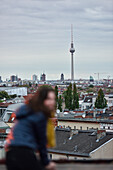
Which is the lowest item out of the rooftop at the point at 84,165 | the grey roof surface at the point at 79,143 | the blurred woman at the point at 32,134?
the grey roof surface at the point at 79,143

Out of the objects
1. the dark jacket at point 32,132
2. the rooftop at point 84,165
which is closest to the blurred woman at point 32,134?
the dark jacket at point 32,132

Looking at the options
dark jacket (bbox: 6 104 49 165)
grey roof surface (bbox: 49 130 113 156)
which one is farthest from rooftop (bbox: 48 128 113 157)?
dark jacket (bbox: 6 104 49 165)

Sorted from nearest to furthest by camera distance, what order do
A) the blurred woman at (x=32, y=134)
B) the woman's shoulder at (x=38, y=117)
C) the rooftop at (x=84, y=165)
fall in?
the blurred woman at (x=32, y=134) → the woman's shoulder at (x=38, y=117) → the rooftop at (x=84, y=165)

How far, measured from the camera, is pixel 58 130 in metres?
34.3

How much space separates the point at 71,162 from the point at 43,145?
2.81 ft

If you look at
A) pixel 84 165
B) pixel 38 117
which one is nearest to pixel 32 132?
pixel 38 117

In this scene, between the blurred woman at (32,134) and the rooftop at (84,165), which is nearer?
the blurred woman at (32,134)

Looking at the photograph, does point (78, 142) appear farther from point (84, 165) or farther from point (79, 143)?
point (84, 165)

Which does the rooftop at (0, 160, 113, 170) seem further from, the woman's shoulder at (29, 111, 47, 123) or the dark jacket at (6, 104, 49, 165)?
the woman's shoulder at (29, 111, 47, 123)

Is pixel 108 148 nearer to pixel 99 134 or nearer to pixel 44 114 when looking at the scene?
pixel 99 134

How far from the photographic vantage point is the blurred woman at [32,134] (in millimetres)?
5469

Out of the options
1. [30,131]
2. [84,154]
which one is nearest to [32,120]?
[30,131]

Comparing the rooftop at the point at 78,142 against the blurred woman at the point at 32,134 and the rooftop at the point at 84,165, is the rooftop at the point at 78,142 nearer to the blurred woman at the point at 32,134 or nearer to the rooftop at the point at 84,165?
the rooftop at the point at 84,165

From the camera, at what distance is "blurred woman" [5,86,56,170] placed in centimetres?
547
